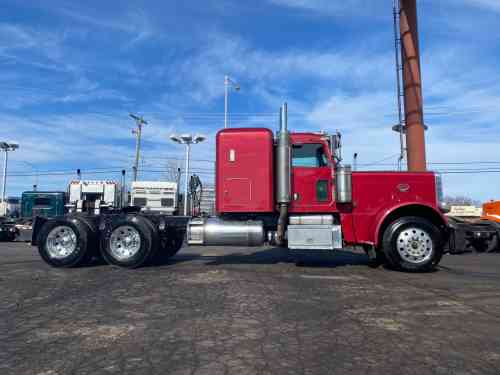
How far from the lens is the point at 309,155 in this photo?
27.9ft

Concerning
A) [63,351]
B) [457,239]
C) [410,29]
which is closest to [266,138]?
[457,239]

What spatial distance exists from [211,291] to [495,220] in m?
13.8

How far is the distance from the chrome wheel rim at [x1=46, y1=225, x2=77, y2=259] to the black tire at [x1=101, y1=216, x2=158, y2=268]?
79cm

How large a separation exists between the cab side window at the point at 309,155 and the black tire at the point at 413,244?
2227mm

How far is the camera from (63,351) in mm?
3320

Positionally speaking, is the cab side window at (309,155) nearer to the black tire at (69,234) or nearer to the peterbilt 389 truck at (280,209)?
the peterbilt 389 truck at (280,209)

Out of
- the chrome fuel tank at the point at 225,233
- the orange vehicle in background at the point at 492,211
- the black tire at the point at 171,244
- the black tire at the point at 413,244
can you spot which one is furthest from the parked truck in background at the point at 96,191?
the orange vehicle in background at the point at 492,211

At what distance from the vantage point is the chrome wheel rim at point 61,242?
27.9 ft

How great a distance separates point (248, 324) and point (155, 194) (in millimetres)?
15179

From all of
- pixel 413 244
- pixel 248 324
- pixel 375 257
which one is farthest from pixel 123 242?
pixel 413 244

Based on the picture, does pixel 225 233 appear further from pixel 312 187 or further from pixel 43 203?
pixel 43 203

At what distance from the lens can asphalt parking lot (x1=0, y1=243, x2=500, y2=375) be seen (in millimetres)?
3061

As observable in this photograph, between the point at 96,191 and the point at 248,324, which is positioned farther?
the point at 96,191

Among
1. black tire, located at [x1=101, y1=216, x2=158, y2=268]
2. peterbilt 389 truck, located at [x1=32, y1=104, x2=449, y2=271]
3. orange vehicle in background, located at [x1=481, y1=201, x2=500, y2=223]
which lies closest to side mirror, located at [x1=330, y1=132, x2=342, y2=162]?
peterbilt 389 truck, located at [x1=32, y1=104, x2=449, y2=271]
